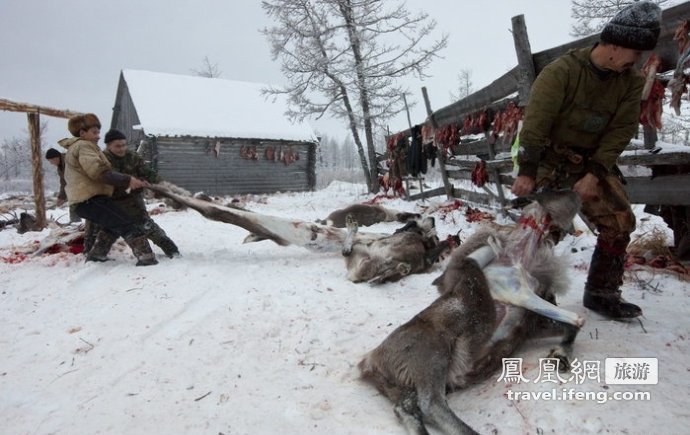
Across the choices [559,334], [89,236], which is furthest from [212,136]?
[559,334]

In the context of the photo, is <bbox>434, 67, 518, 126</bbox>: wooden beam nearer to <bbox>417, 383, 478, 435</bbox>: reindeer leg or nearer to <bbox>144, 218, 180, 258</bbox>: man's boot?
<bbox>417, 383, 478, 435</bbox>: reindeer leg

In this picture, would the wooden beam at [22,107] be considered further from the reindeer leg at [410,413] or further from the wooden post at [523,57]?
the reindeer leg at [410,413]

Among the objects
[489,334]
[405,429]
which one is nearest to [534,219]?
[489,334]

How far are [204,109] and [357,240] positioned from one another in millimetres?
17808

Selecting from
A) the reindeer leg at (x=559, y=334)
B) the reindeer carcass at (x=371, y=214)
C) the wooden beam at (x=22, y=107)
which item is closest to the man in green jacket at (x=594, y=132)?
the reindeer leg at (x=559, y=334)

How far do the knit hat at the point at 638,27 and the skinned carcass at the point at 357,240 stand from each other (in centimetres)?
284

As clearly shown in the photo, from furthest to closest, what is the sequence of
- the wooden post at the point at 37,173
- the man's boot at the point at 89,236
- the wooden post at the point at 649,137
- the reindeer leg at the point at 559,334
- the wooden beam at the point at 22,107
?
the wooden post at the point at 37,173
the wooden beam at the point at 22,107
the man's boot at the point at 89,236
the wooden post at the point at 649,137
the reindeer leg at the point at 559,334

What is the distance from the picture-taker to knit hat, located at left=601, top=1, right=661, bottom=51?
2457 millimetres

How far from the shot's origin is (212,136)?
19.0 metres

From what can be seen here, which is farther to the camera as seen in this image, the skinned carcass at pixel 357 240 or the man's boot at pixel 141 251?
the man's boot at pixel 141 251

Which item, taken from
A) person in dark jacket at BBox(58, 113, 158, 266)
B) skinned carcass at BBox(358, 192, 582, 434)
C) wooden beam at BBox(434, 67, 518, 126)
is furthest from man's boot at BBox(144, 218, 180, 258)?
wooden beam at BBox(434, 67, 518, 126)

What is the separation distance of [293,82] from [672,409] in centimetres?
1582

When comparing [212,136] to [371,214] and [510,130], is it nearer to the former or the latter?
[371,214]

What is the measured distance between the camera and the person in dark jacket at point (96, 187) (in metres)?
5.06
